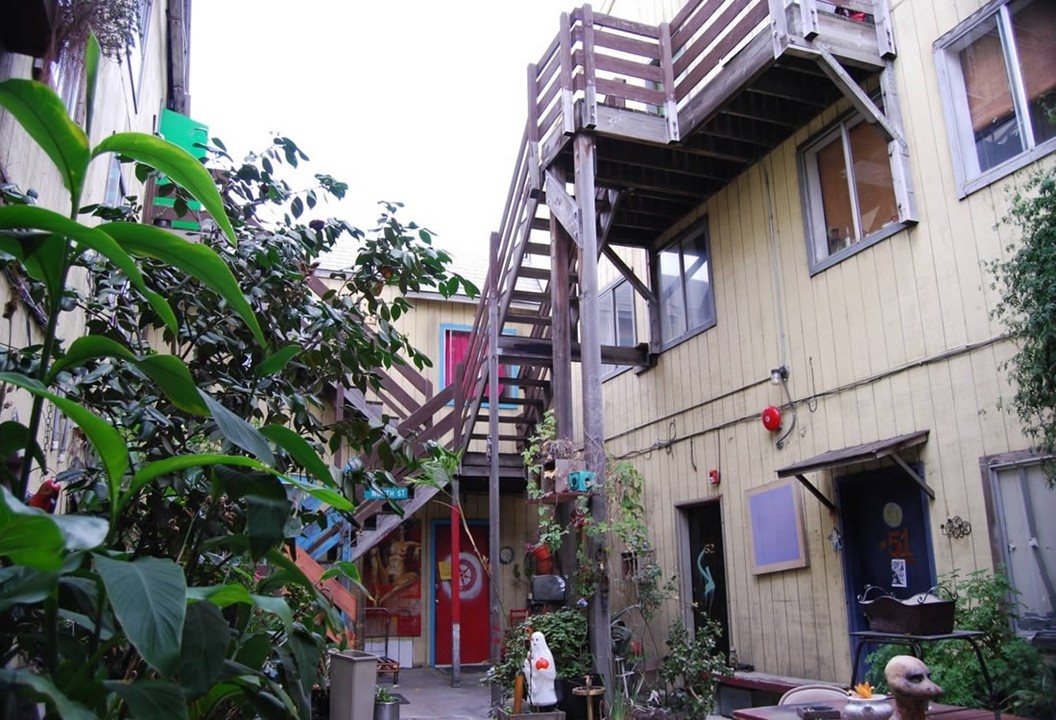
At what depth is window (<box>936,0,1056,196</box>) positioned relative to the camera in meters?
4.94

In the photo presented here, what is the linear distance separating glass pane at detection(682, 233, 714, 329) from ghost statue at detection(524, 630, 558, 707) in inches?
148

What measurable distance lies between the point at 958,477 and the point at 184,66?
8365mm

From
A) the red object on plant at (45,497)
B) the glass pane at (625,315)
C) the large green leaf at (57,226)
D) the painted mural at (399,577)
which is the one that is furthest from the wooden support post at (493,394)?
the large green leaf at (57,226)

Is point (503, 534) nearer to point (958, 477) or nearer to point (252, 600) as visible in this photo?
point (958, 477)

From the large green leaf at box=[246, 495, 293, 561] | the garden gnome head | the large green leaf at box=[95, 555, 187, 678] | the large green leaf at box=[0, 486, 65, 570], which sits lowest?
the garden gnome head

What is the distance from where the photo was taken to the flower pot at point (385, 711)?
5242 mm

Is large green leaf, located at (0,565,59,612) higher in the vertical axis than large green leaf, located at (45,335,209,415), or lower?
lower

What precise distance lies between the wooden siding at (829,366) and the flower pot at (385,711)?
3.20 metres

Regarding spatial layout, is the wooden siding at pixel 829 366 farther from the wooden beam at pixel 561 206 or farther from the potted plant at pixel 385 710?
the potted plant at pixel 385 710

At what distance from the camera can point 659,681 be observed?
5859 millimetres

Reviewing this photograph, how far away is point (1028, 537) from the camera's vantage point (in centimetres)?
473

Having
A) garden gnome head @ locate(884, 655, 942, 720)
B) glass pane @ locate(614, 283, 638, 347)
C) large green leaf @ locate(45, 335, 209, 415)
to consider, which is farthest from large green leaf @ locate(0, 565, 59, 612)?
glass pane @ locate(614, 283, 638, 347)

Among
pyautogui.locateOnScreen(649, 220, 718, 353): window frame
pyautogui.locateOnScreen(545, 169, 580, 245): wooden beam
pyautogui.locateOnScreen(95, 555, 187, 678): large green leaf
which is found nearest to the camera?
pyautogui.locateOnScreen(95, 555, 187, 678): large green leaf

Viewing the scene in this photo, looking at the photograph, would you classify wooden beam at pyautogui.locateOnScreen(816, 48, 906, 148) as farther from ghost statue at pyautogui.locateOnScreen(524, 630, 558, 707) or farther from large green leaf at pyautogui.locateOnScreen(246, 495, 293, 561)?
large green leaf at pyautogui.locateOnScreen(246, 495, 293, 561)
